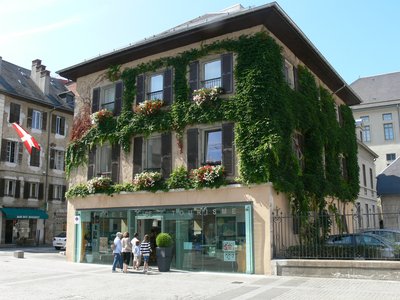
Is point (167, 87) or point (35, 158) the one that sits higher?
point (167, 87)

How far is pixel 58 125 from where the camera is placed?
138 ft

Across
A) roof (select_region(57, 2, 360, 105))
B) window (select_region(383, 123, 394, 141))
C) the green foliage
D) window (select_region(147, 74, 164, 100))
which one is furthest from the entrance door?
window (select_region(383, 123, 394, 141))

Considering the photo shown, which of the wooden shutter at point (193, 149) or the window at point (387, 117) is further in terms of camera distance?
the window at point (387, 117)

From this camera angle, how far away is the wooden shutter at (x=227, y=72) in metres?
18.7

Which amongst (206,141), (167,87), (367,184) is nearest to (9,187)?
(167,87)

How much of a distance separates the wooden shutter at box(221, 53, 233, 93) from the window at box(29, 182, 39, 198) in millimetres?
25884

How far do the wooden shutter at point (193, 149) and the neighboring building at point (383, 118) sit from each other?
151 feet

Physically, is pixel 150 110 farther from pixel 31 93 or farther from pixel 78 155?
pixel 31 93

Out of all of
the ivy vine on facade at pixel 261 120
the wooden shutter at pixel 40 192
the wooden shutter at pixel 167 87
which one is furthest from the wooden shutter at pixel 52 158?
the wooden shutter at pixel 167 87

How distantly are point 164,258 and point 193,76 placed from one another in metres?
7.95

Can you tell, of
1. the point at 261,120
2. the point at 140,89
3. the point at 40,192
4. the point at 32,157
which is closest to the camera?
the point at 261,120

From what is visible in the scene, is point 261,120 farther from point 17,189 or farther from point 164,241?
point 17,189

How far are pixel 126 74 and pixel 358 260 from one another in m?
13.9

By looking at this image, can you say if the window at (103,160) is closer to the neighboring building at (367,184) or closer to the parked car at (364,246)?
the parked car at (364,246)
